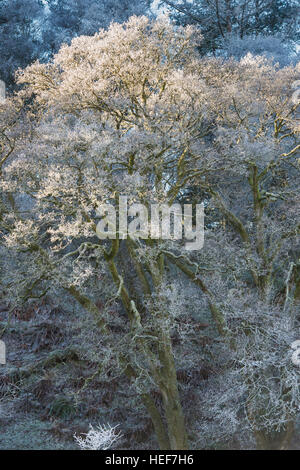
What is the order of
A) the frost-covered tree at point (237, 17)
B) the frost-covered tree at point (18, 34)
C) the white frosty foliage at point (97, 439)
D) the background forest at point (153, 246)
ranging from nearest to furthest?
the white frosty foliage at point (97, 439)
the background forest at point (153, 246)
the frost-covered tree at point (18, 34)
the frost-covered tree at point (237, 17)

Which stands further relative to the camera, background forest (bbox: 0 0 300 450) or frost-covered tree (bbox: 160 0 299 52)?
frost-covered tree (bbox: 160 0 299 52)

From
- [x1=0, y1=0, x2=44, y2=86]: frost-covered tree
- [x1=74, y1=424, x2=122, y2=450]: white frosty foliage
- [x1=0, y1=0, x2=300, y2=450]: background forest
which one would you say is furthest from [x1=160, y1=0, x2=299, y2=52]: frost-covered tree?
[x1=74, y1=424, x2=122, y2=450]: white frosty foliage

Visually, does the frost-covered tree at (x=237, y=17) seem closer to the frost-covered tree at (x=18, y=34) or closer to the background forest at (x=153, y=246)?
the frost-covered tree at (x=18, y=34)

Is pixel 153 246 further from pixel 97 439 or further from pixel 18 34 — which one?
pixel 18 34

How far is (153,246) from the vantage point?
462 inches

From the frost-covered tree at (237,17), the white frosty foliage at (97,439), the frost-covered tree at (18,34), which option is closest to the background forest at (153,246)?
the white frosty foliage at (97,439)

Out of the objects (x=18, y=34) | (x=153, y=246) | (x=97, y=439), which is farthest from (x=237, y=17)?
(x=97, y=439)

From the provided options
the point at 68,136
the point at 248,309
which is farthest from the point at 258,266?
the point at 68,136

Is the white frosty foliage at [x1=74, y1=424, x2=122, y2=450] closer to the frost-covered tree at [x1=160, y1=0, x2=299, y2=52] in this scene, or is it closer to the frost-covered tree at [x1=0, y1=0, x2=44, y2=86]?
the frost-covered tree at [x1=0, y1=0, x2=44, y2=86]

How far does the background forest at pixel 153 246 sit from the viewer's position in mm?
10469

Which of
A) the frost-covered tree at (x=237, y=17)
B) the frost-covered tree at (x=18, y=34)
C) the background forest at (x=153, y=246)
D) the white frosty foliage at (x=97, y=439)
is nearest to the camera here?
the white frosty foliage at (x=97, y=439)

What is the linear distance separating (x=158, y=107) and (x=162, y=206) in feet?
8.41

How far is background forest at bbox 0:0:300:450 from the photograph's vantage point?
10469 mm

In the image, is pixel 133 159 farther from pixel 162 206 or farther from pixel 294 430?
pixel 294 430
